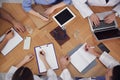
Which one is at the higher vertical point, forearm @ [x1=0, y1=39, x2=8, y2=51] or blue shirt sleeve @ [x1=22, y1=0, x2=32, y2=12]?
blue shirt sleeve @ [x1=22, y1=0, x2=32, y2=12]

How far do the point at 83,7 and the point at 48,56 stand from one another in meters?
0.52

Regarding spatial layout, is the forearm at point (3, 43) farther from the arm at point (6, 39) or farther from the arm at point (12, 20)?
the arm at point (12, 20)

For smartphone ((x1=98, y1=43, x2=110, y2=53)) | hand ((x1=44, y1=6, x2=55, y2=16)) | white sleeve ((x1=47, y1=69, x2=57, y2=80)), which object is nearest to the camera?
white sleeve ((x1=47, y1=69, x2=57, y2=80))

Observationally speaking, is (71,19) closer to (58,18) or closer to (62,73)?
(58,18)

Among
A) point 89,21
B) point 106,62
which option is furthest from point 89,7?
point 106,62

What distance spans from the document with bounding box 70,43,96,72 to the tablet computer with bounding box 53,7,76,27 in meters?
0.26

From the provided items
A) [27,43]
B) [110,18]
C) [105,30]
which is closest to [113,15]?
[110,18]

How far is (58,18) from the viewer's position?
2195mm

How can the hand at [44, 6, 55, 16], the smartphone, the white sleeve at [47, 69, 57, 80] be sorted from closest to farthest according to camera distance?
the white sleeve at [47, 69, 57, 80] < the smartphone < the hand at [44, 6, 55, 16]

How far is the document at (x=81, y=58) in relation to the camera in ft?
6.77

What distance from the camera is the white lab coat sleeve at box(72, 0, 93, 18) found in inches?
86.5

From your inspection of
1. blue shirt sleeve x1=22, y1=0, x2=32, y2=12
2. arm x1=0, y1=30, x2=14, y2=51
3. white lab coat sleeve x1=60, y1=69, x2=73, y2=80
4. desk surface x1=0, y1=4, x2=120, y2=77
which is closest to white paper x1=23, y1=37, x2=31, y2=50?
desk surface x1=0, y1=4, x2=120, y2=77

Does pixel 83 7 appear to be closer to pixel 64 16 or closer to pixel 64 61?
pixel 64 16

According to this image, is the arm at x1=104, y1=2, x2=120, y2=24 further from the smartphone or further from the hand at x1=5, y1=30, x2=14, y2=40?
the hand at x1=5, y1=30, x2=14, y2=40
